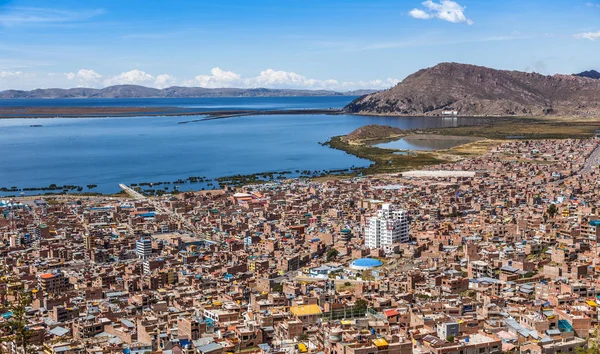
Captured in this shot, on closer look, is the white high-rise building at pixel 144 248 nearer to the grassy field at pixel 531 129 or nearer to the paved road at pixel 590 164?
the paved road at pixel 590 164

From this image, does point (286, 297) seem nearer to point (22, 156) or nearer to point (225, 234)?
point (225, 234)

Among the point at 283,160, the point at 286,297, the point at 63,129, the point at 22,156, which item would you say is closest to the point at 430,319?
the point at 286,297

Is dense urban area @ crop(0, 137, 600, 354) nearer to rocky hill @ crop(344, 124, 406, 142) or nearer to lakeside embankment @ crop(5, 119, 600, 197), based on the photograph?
lakeside embankment @ crop(5, 119, 600, 197)

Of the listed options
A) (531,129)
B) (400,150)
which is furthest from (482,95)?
(400,150)

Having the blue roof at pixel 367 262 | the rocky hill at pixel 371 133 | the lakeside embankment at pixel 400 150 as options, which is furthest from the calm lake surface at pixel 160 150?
the blue roof at pixel 367 262

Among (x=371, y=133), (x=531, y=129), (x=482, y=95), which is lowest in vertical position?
(x=531, y=129)

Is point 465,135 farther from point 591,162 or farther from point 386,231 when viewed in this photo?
point 386,231

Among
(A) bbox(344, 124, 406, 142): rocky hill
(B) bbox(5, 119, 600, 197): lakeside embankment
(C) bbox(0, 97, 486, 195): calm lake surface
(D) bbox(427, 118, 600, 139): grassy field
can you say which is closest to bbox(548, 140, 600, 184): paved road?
(B) bbox(5, 119, 600, 197): lakeside embankment
